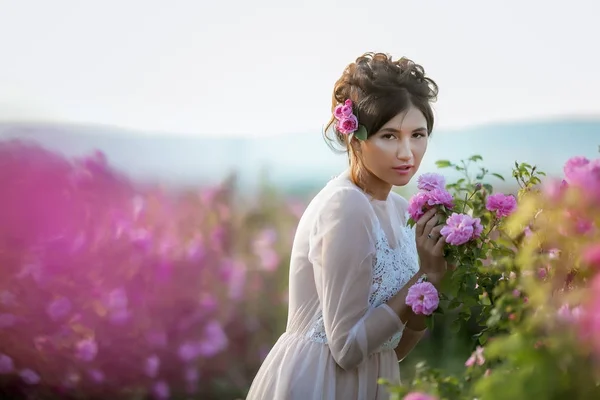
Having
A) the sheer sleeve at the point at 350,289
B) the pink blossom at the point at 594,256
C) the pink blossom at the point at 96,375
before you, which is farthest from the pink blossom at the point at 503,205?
the pink blossom at the point at 96,375

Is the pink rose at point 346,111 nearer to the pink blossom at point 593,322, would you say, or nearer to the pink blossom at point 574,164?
the pink blossom at point 574,164

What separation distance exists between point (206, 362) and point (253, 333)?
32cm

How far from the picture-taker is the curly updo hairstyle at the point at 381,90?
2168 mm

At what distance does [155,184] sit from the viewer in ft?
13.9

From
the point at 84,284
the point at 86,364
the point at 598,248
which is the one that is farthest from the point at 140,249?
the point at 598,248

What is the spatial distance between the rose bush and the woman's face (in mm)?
117

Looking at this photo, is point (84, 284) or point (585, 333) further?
point (84, 284)

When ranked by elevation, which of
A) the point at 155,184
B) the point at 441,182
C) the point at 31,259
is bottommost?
the point at 31,259

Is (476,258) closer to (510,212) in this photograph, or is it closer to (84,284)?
(510,212)

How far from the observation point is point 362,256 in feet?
6.75

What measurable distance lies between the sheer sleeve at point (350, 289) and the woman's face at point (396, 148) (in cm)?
12

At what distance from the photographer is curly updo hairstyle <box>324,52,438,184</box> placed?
217 cm

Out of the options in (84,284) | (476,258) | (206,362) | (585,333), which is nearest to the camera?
(585,333)

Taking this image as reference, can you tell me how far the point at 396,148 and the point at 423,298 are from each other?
0.38 meters
